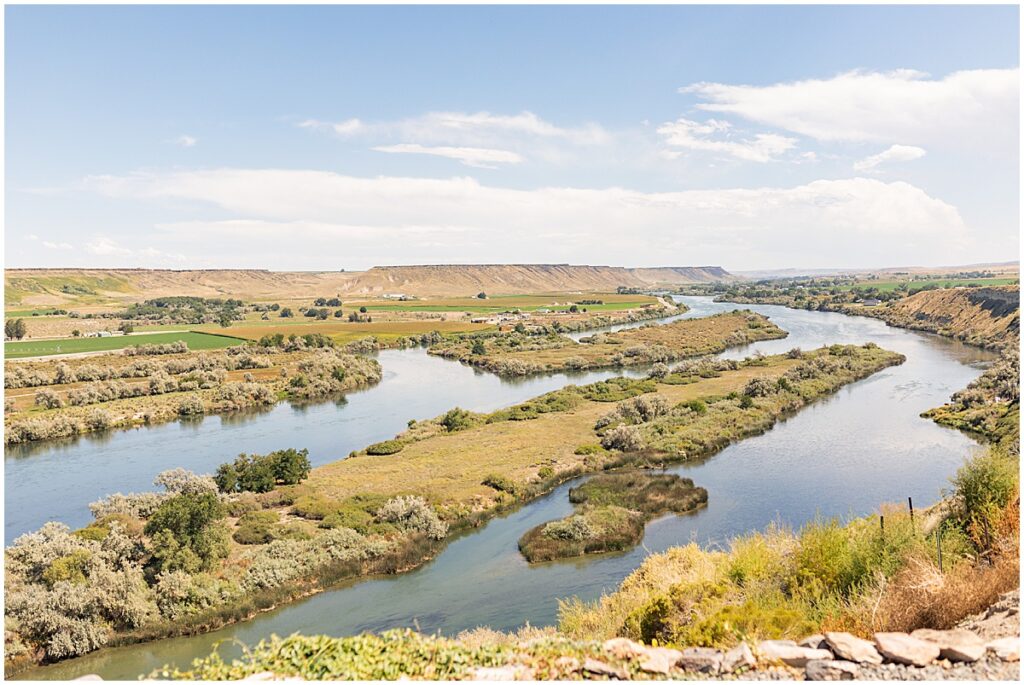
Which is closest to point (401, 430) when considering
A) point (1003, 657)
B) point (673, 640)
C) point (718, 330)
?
point (673, 640)

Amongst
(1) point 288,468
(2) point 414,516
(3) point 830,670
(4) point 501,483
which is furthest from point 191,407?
(3) point 830,670

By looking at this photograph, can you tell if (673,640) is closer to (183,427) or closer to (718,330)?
(183,427)

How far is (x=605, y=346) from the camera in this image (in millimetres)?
79688

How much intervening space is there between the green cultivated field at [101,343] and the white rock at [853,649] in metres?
81.4

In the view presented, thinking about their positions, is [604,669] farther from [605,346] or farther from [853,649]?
[605,346]

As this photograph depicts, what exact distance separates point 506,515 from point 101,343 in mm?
77222

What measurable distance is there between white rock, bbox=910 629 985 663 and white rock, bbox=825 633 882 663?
73 centimetres

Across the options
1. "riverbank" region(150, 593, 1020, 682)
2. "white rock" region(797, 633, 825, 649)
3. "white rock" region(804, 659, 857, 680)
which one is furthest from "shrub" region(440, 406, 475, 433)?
"white rock" region(804, 659, 857, 680)

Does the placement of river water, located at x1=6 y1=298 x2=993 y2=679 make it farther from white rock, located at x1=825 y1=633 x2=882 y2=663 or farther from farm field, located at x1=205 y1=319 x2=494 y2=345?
farm field, located at x1=205 y1=319 x2=494 y2=345

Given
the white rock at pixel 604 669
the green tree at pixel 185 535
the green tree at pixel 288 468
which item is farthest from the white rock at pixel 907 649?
the green tree at pixel 288 468

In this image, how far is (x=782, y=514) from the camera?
2442 centimetres

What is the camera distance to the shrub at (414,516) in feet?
75.8

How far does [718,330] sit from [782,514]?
70042 mm

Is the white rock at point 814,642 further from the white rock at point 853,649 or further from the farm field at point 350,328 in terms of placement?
the farm field at point 350,328
